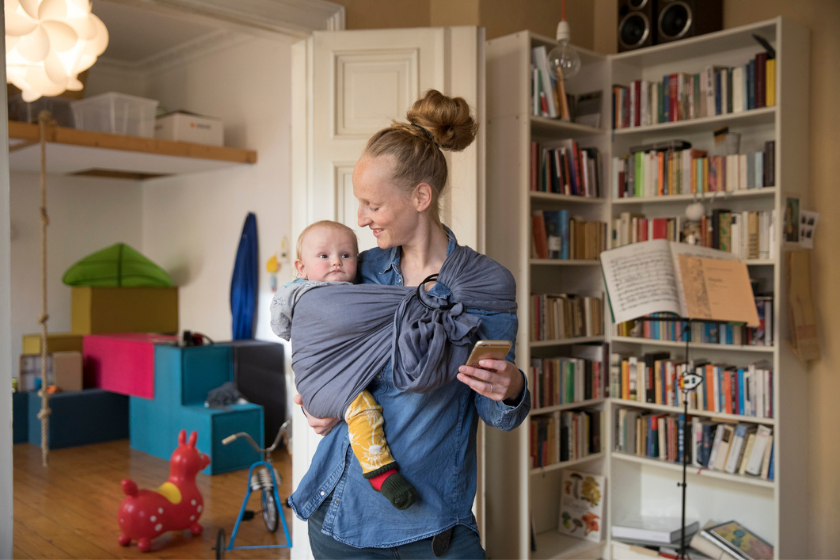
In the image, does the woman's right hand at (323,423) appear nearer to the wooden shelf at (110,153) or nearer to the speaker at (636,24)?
the speaker at (636,24)

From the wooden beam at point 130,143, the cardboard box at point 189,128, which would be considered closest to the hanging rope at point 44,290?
the wooden beam at point 130,143

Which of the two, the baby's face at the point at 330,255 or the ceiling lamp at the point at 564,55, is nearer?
the baby's face at the point at 330,255

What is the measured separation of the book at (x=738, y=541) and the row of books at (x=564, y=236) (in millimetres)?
1483

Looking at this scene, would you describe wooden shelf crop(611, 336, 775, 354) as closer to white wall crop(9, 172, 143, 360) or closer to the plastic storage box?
the plastic storage box

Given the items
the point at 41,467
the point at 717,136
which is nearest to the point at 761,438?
the point at 717,136

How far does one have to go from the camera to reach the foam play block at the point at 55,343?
21.0 ft

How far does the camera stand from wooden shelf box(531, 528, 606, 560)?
3.53 meters

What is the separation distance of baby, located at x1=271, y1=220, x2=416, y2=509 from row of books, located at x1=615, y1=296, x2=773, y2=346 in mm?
2194

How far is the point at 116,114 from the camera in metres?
5.66

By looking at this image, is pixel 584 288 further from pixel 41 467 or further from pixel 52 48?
pixel 41 467

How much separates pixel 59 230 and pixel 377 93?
18.1ft

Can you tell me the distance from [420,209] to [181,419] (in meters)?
4.40

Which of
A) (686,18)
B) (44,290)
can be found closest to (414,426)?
(686,18)

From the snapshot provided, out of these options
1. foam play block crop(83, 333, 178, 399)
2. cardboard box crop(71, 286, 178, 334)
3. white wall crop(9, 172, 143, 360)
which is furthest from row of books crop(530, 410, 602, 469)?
white wall crop(9, 172, 143, 360)
